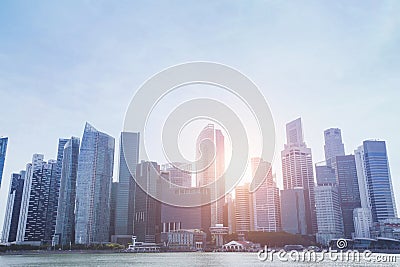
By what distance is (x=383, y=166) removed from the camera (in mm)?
64438

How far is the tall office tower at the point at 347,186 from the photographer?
68750 millimetres

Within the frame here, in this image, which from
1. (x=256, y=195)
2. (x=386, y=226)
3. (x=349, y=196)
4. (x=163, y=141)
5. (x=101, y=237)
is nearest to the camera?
(x=163, y=141)

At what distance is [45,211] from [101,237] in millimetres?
10877

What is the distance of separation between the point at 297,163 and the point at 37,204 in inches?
1915

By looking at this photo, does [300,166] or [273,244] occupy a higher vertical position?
[300,166]

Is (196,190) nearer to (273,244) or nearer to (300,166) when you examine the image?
(273,244)

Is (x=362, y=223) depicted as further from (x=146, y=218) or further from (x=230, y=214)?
(x=146, y=218)

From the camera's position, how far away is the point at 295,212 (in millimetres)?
68875

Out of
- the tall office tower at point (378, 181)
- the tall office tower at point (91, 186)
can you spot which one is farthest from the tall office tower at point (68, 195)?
the tall office tower at point (378, 181)

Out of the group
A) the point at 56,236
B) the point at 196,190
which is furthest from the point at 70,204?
the point at 196,190

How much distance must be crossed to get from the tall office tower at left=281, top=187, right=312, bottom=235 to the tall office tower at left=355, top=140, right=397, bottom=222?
35.6 ft

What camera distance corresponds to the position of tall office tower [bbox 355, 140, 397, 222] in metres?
63.9

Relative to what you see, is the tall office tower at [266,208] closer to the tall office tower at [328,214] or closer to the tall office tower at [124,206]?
the tall office tower at [328,214]

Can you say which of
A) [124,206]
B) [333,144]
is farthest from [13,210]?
[333,144]
